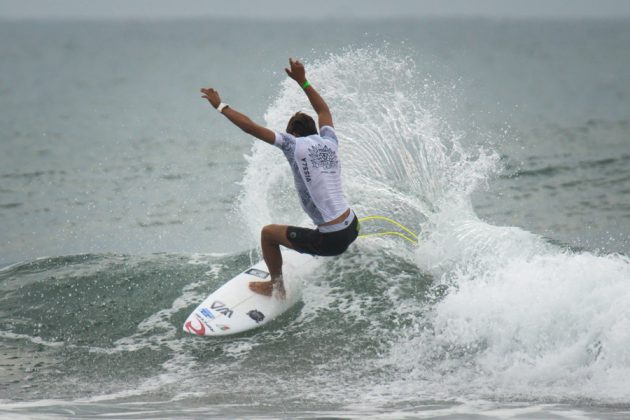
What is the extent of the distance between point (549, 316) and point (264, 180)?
505 centimetres

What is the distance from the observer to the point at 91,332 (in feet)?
35.3

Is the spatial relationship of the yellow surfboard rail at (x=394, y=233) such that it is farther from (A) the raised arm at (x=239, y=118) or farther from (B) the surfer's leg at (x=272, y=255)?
(A) the raised arm at (x=239, y=118)

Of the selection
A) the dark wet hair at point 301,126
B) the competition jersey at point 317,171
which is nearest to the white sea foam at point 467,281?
the competition jersey at point 317,171

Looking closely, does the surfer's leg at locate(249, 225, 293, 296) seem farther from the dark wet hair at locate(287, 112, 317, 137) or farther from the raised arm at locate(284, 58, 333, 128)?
the raised arm at locate(284, 58, 333, 128)

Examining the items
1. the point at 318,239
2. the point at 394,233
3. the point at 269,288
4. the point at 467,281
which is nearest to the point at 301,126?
the point at 318,239

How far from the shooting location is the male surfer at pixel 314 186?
9.88 meters

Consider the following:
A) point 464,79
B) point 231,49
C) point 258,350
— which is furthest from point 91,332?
point 231,49

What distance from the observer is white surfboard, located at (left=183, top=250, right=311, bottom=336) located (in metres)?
10.5

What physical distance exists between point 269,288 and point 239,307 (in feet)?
1.44

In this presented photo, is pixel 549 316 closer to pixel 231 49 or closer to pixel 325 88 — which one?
pixel 325 88

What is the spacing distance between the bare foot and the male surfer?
1.41 feet

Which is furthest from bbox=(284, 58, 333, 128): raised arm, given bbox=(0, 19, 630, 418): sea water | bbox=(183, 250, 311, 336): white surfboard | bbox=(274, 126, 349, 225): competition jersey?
bbox=(0, 19, 630, 418): sea water

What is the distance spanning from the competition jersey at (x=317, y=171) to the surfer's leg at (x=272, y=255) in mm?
424

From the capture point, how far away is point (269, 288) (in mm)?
10898
